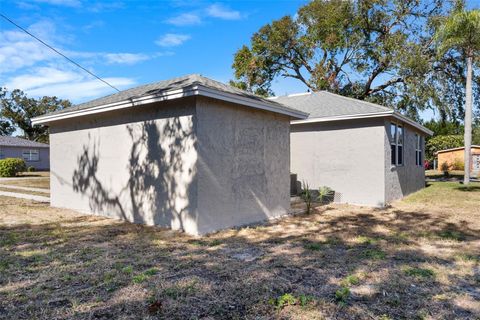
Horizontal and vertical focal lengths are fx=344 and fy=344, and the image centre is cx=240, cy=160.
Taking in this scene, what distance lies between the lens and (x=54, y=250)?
570cm

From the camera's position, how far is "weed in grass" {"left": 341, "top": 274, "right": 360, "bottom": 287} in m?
4.27

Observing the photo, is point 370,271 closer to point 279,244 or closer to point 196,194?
point 279,244

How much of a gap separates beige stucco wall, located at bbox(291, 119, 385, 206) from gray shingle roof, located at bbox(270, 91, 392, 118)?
0.39 meters

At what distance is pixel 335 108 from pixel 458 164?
27.7 metres

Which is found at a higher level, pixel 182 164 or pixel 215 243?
pixel 182 164

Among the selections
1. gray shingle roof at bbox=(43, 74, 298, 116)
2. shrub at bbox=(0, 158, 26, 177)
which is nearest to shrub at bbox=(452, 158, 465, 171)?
gray shingle roof at bbox=(43, 74, 298, 116)

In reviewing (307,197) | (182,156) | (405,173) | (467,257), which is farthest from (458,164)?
(182,156)

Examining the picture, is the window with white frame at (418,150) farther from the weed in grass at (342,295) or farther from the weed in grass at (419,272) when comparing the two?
the weed in grass at (342,295)

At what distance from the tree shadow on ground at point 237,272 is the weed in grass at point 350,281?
0.08 feet

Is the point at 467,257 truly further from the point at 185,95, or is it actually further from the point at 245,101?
the point at 185,95

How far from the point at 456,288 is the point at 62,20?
1510cm

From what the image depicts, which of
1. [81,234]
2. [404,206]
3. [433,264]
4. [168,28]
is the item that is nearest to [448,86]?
[404,206]

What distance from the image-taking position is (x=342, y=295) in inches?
152

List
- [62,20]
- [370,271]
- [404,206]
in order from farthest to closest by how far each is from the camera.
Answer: [62,20]
[404,206]
[370,271]
